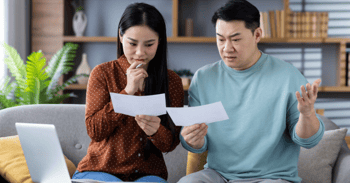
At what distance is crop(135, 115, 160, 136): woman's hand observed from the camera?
3.77 feet

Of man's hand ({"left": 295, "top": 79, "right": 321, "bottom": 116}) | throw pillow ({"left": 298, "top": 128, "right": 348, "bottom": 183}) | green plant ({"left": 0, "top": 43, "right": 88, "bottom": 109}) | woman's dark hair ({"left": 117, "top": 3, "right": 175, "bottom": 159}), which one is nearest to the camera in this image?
man's hand ({"left": 295, "top": 79, "right": 321, "bottom": 116})

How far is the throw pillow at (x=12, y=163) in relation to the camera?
1.35m

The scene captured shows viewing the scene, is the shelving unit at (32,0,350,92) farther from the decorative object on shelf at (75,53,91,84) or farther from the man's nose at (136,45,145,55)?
the man's nose at (136,45,145,55)

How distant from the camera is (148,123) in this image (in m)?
1.17

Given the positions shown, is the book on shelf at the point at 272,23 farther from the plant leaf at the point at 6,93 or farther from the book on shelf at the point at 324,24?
the plant leaf at the point at 6,93

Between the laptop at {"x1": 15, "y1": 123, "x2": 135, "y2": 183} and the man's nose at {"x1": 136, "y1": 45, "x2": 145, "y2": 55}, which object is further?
the man's nose at {"x1": 136, "y1": 45, "x2": 145, "y2": 55}

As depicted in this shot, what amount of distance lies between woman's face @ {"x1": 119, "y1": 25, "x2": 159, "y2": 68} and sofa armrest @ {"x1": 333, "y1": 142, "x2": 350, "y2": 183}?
107 centimetres

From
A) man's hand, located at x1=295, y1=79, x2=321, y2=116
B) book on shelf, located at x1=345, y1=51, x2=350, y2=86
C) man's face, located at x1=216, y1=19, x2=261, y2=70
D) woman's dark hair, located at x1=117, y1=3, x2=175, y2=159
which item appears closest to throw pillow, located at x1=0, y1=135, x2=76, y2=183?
woman's dark hair, located at x1=117, y1=3, x2=175, y2=159

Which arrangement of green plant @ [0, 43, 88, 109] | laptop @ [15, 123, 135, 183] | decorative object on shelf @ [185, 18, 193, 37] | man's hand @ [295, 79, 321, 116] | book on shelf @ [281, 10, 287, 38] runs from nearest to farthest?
laptop @ [15, 123, 135, 183] < man's hand @ [295, 79, 321, 116] < green plant @ [0, 43, 88, 109] < book on shelf @ [281, 10, 287, 38] < decorative object on shelf @ [185, 18, 193, 37]

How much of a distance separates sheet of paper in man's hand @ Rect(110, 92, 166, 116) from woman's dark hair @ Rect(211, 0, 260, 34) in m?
0.45

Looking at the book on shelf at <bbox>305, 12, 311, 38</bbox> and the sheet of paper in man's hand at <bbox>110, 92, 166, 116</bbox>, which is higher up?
the book on shelf at <bbox>305, 12, 311, 38</bbox>

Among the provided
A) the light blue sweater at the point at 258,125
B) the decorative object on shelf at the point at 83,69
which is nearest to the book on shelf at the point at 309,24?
the light blue sweater at the point at 258,125

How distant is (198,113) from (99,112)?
410 millimetres

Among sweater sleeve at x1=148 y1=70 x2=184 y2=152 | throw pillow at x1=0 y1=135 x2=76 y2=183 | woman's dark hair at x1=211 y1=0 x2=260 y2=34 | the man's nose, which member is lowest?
throw pillow at x1=0 y1=135 x2=76 y2=183
